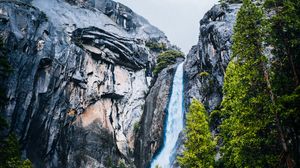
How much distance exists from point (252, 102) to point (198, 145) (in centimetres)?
724

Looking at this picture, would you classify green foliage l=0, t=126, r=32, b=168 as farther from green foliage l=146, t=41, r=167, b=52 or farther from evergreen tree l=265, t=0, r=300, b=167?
green foliage l=146, t=41, r=167, b=52

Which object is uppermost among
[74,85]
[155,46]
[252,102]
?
[155,46]

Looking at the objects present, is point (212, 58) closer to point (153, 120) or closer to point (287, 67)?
point (153, 120)

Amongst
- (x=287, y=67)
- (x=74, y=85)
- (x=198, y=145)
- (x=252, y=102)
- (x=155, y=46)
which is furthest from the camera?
(x=155, y=46)

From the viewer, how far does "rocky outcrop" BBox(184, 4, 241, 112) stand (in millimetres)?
39625

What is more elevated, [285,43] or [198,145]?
[285,43]

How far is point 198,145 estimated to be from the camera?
2378cm

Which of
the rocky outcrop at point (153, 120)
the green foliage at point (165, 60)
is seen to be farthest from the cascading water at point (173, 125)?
the green foliage at point (165, 60)

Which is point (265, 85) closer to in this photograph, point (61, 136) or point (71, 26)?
point (61, 136)

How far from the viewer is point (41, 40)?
45969 millimetres

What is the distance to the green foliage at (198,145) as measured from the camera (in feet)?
76.5

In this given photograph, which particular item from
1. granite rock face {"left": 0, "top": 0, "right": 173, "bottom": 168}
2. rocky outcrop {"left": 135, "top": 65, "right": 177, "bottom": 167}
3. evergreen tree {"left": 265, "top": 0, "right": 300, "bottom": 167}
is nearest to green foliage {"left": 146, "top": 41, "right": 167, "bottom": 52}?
granite rock face {"left": 0, "top": 0, "right": 173, "bottom": 168}

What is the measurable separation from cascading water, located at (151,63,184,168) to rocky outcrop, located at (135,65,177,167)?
807mm

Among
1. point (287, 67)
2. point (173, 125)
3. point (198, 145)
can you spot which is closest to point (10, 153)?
point (198, 145)
